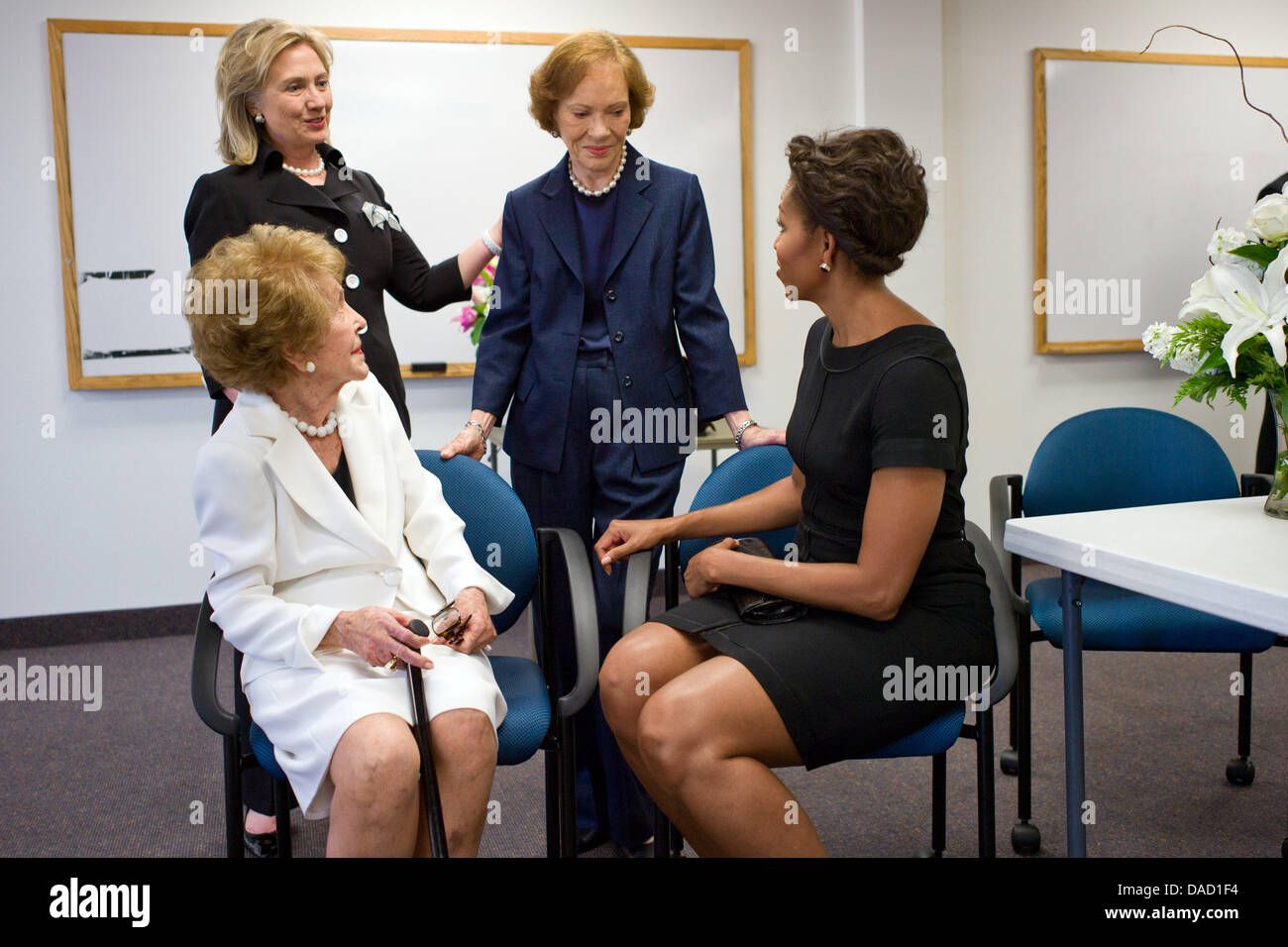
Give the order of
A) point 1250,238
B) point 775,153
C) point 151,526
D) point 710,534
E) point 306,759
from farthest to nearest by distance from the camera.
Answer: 1. point 775,153
2. point 151,526
3. point 710,534
4. point 1250,238
5. point 306,759

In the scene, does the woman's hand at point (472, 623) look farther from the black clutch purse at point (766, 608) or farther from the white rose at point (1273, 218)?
Answer: the white rose at point (1273, 218)

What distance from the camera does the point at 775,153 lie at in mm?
4789

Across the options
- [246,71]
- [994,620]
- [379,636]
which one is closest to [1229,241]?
[994,620]

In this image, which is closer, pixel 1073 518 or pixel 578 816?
pixel 1073 518

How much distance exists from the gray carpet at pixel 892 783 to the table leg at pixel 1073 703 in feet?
1.73

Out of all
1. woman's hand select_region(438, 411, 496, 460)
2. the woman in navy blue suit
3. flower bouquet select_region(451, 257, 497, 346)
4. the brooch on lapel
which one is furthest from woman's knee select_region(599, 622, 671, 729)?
flower bouquet select_region(451, 257, 497, 346)

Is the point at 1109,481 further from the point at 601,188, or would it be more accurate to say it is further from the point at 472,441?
the point at 472,441

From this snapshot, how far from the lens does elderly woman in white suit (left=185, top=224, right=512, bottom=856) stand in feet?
5.24

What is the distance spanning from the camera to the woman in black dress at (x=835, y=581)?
1.62 m

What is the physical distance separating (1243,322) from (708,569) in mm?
991

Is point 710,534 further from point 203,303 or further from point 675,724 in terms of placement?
point 203,303

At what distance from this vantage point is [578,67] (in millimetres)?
2193
